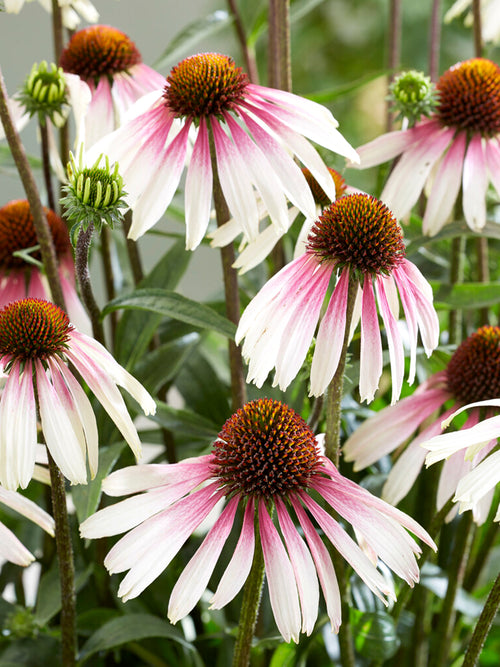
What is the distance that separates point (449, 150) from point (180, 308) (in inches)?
7.6

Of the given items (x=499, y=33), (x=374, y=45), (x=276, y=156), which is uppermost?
(x=374, y=45)

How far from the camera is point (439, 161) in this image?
1.65ft

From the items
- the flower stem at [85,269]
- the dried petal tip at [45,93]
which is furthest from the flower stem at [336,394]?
the dried petal tip at [45,93]

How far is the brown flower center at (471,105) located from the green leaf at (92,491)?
0.26m

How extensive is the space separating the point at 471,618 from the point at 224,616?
150 mm

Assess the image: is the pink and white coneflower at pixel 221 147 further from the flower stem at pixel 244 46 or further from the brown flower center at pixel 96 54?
the flower stem at pixel 244 46

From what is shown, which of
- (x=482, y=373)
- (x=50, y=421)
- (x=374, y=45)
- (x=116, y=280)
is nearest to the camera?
(x=50, y=421)

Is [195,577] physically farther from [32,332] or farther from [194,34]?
[194,34]

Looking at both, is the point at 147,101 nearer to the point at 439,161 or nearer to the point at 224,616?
the point at 439,161

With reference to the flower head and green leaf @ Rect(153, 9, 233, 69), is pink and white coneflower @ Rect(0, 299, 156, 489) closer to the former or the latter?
the flower head

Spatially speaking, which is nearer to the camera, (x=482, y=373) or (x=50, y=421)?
(x=50, y=421)

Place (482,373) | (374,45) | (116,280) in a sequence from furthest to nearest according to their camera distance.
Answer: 1. (374,45)
2. (116,280)
3. (482,373)

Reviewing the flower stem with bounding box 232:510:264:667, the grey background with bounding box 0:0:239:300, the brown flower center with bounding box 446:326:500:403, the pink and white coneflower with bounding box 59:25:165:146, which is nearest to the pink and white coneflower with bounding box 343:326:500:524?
the brown flower center with bounding box 446:326:500:403

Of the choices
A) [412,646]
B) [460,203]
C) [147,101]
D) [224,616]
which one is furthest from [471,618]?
[147,101]
